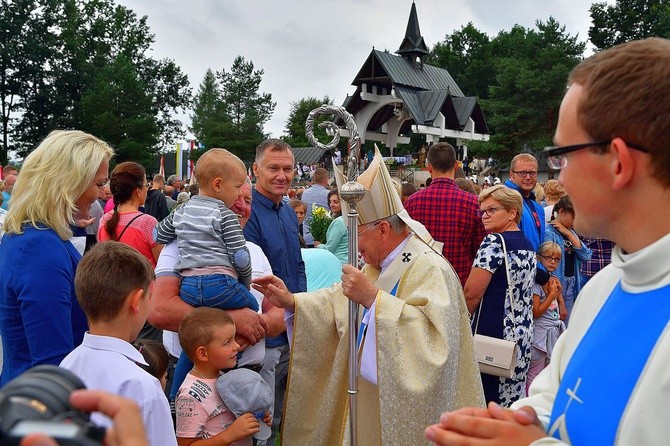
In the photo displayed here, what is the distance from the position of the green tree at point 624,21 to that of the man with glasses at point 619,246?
1921 inches

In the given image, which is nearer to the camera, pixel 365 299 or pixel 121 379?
pixel 121 379

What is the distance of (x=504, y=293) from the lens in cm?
467

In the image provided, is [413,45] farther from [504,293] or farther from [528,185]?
[504,293]

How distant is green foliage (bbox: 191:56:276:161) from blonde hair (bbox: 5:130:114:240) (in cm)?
5453

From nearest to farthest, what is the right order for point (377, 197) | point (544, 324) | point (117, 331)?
point (117, 331), point (377, 197), point (544, 324)

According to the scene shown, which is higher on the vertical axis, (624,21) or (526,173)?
(624,21)

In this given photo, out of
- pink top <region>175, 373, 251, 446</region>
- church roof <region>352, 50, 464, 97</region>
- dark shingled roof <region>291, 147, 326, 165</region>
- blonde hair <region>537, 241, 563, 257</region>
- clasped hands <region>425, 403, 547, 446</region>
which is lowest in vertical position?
pink top <region>175, 373, 251, 446</region>

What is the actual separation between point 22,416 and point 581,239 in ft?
21.6

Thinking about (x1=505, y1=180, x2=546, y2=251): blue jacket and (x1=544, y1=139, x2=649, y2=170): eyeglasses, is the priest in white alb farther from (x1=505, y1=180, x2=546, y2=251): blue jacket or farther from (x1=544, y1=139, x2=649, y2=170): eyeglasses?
(x1=505, y1=180, x2=546, y2=251): blue jacket

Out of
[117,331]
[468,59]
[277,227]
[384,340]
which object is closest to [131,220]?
[277,227]

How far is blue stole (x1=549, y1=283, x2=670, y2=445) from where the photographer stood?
1.40 m

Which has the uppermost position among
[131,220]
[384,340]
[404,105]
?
[404,105]

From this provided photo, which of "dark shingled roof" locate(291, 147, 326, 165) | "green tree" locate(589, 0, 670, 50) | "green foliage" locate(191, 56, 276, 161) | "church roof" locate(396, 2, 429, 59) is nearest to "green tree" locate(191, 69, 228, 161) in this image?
"green foliage" locate(191, 56, 276, 161)

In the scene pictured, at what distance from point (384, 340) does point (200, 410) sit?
0.99 m
